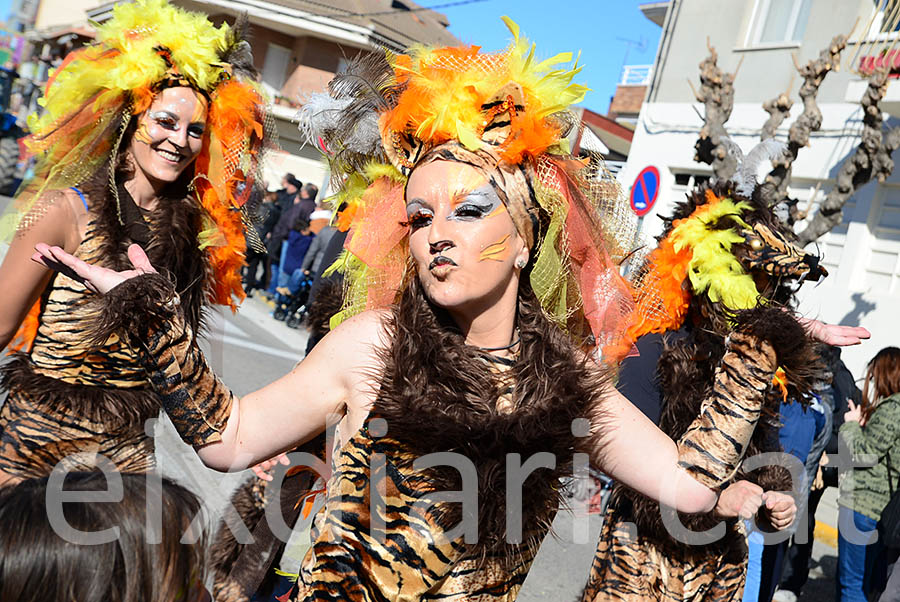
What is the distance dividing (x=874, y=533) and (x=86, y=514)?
447 cm

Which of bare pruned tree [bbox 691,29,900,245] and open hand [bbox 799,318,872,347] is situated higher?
bare pruned tree [bbox 691,29,900,245]

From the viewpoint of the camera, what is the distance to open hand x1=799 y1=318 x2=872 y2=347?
205 cm

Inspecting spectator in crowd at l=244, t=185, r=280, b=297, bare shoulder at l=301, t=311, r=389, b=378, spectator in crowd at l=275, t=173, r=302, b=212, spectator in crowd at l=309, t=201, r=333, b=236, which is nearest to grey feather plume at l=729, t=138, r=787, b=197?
bare shoulder at l=301, t=311, r=389, b=378

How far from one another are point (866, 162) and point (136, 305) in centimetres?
785

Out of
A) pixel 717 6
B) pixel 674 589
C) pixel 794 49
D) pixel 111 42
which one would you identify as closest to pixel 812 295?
pixel 794 49

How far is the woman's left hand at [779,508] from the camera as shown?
2.04 meters

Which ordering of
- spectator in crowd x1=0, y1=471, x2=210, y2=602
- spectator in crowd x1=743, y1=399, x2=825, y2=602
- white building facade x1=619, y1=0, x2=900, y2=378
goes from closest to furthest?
spectator in crowd x1=0, y1=471, x2=210, y2=602 < spectator in crowd x1=743, y1=399, x2=825, y2=602 < white building facade x1=619, y1=0, x2=900, y2=378

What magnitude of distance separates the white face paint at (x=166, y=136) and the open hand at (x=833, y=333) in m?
2.05

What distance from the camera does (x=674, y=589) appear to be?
2.64 metres

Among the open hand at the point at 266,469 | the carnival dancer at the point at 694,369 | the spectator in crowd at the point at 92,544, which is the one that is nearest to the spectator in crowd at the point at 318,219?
the open hand at the point at 266,469

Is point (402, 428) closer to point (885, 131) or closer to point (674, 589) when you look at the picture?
point (674, 589)

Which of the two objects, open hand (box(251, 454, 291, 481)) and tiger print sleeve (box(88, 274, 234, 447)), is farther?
open hand (box(251, 454, 291, 481))

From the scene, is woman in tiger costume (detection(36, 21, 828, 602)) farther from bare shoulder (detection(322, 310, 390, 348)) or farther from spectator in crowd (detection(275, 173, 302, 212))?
spectator in crowd (detection(275, 173, 302, 212))

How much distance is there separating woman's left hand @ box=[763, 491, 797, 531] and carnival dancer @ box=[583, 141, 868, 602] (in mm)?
343
